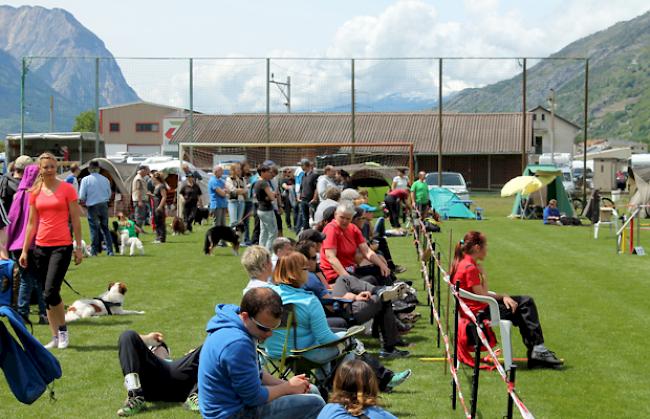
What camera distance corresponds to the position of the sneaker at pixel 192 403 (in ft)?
22.8

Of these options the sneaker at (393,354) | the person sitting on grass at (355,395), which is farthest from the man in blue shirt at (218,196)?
the person sitting on grass at (355,395)

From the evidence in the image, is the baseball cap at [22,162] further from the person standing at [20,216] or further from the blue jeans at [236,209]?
the blue jeans at [236,209]

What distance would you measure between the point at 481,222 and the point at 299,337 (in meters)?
22.8

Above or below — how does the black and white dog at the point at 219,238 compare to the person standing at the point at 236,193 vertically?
below

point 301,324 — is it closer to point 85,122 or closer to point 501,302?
point 501,302

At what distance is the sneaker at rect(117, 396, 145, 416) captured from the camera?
6.86 meters

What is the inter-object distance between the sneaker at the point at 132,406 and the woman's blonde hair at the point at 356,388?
2849 mm

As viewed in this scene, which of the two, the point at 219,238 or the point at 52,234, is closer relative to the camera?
the point at 52,234

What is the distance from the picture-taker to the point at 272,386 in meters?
5.41

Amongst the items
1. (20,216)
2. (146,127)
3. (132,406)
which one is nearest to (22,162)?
(20,216)

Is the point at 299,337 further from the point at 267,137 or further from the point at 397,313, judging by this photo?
the point at 267,137

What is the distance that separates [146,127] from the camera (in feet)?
282

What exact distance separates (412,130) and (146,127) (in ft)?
119

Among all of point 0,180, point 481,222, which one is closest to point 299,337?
point 0,180
